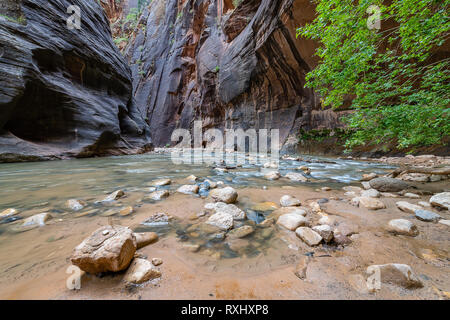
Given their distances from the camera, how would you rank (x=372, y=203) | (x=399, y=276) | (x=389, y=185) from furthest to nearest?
(x=389, y=185)
(x=372, y=203)
(x=399, y=276)

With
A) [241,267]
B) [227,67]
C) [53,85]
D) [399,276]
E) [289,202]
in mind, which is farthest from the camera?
[227,67]

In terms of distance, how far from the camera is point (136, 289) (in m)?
0.62

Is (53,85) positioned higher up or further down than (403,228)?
higher up

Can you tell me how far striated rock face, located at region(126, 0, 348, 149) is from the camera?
859 centimetres

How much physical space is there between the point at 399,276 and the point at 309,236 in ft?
1.25

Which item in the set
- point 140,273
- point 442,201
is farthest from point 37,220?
point 442,201

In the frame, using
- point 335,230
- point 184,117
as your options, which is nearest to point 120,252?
point 335,230

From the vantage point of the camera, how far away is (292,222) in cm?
116

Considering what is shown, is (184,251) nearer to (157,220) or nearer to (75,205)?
(157,220)

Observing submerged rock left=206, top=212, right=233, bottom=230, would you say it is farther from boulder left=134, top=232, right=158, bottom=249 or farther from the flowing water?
boulder left=134, top=232, right=158, bottom=249

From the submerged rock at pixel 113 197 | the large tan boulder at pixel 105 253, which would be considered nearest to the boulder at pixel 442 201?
the large tan boulder at pixel 105 253

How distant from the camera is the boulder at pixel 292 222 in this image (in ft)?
3.72

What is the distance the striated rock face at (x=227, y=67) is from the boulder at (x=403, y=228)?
25.5 feet

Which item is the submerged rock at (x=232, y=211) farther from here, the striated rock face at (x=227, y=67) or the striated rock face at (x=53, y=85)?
the striated rock face at (x=227, y=67)
